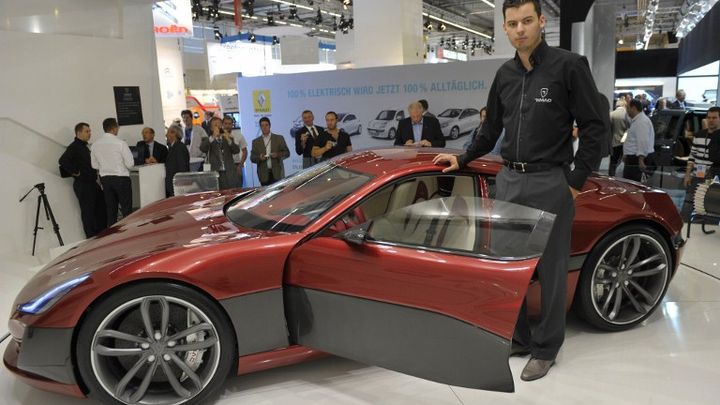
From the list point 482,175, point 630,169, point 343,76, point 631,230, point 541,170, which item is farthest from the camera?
point 343,76

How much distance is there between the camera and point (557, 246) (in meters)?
2.60

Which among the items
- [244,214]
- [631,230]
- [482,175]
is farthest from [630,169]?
[244,214]

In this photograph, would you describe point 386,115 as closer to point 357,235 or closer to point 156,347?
point 357,235

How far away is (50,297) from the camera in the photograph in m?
2.34

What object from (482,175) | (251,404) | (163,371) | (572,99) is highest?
(572,99)

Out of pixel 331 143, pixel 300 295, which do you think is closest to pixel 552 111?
pixel 300 295

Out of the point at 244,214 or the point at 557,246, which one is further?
the point at 244,214

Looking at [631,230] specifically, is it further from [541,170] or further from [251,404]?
[251,404]

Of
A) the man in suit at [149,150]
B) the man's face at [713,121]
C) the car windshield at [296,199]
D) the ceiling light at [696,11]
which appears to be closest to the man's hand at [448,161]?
the car windshield at [296,199]

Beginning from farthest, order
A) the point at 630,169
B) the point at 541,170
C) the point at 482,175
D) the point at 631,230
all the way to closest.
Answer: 1. the point at 630,169
2. the point at 631,230
3. the point at 482,175
4. the point at 541,170

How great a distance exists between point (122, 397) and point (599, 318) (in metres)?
2.56

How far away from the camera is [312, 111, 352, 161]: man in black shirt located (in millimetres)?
7023

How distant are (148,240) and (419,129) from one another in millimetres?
4310

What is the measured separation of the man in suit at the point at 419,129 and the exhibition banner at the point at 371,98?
3.25ft
